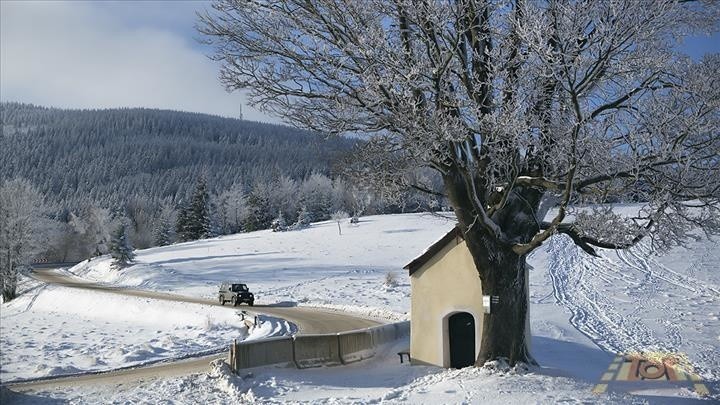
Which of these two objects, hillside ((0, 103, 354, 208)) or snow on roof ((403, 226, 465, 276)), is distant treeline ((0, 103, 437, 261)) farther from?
snow on roof ((403, 226, 465, 276))

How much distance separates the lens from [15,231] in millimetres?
41906

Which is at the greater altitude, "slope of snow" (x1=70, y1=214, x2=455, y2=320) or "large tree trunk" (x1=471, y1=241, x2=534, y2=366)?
"large tree trunk" (x1=471, y1=241, x2=534, y2=366)

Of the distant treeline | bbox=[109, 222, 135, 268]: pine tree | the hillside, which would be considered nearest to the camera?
bbox=[109, 222, 135, 268]: pine tree

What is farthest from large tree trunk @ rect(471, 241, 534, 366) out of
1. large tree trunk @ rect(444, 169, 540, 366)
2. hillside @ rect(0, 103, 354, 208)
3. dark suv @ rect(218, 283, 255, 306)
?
hillside @ rect(0, 103, 354, 208)

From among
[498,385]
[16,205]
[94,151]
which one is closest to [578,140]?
[498,385]

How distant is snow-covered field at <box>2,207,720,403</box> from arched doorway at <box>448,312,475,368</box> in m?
1.15

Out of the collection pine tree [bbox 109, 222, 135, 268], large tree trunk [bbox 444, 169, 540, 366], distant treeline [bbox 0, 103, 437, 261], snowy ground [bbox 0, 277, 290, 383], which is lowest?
snowy ground [bbox 0, 277, 290, 383]

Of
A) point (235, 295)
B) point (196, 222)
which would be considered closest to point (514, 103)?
point (235, 295)

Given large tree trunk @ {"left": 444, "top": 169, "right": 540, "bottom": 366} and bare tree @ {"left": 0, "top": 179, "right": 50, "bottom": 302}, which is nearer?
large tree trunk @ {"left": 444, "top": 169, "right": 540, "bottom": 366}

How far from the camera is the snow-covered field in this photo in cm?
1176

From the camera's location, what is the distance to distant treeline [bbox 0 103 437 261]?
349ft

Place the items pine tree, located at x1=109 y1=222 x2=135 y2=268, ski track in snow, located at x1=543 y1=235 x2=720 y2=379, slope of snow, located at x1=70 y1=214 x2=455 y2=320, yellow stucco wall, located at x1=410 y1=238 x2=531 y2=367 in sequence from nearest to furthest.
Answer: yellow stucco wall, located at x1=410 y1=238 x2=531 y2=367 → ski track in snow, located at x1=543 y1=235 x2=720 y2=379 → slope of snow, located at x1=70 y1=214 x2=455 y2=320 → pine tree, located at x1=109 y1=222 x2=135 y2=268

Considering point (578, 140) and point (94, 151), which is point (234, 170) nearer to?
point (94, 151)

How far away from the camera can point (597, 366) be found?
55.9 feet
